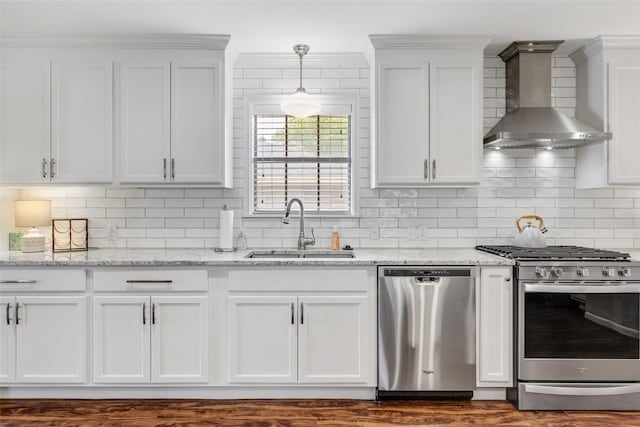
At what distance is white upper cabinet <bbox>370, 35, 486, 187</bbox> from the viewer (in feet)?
10.3

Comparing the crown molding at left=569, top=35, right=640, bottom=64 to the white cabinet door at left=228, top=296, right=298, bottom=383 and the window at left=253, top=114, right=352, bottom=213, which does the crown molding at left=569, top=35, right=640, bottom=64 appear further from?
the white cabinet door at left=228, top=296, right=298, bottom=383

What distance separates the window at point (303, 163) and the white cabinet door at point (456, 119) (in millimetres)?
747

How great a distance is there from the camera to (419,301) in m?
2.78

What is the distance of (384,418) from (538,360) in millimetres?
1063

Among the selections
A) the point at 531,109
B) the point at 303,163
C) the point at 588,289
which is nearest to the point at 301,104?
the point at 303,163

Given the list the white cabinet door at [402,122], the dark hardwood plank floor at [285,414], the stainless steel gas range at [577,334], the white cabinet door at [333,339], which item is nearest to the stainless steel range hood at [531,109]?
the white cabinet door at [402,122]

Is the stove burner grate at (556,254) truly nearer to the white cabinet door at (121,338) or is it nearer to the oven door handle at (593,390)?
the oven door handle at (593,390)

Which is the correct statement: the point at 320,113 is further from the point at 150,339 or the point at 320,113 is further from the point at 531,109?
the point at 150,339

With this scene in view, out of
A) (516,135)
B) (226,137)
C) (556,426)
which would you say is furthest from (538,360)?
(226,137)

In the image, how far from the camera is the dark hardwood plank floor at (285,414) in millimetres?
2588

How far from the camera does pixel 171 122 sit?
3125 mm

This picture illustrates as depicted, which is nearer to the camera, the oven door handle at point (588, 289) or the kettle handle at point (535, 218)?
→ the oven door handle at point (588, 289)

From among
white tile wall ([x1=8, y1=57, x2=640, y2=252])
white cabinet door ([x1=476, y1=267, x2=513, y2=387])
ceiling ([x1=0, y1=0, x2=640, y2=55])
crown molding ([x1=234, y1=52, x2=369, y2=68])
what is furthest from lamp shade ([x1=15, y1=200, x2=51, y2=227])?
white cabinet door ([x1=476, y1=267, x2=513, y2=387])

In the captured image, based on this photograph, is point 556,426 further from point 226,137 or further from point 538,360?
point 226,137
